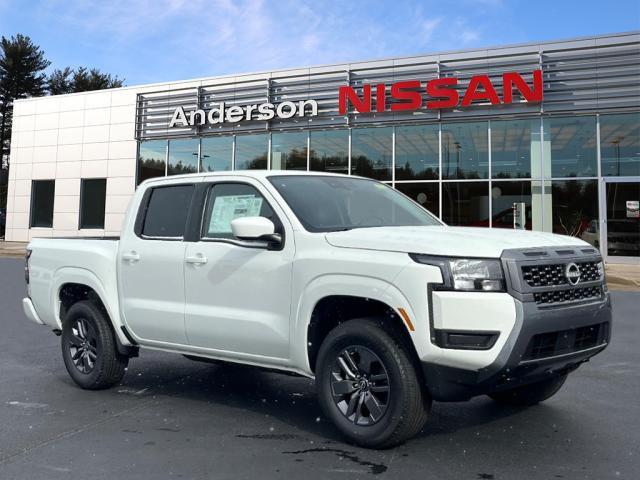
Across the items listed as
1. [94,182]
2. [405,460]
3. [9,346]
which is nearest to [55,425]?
[405,460]

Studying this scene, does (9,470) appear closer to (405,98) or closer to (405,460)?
(405,460)

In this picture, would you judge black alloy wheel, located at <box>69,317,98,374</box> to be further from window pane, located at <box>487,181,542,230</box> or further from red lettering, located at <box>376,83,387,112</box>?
red lettering, located at <box>376,83,387,112</box>

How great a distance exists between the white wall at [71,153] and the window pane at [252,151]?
17.5 feet

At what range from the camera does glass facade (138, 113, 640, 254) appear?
61.0ft

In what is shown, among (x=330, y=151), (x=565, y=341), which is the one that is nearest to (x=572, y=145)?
(x=330, y=151)

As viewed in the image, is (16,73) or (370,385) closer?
(370,385)

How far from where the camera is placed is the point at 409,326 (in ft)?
11.3

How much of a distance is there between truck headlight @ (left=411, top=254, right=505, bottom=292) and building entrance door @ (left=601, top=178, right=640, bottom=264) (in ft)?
56.2

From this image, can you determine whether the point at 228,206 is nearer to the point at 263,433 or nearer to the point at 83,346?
the point at 263,433

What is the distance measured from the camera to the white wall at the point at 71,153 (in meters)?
26.0

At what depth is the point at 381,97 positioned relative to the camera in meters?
20.4

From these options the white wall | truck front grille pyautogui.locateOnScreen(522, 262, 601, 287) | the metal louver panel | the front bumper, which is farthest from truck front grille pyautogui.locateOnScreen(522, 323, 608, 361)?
the white wall

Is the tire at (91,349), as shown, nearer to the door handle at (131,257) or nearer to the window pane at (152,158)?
the door handle at (131,257)

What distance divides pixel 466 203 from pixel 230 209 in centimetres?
1613
